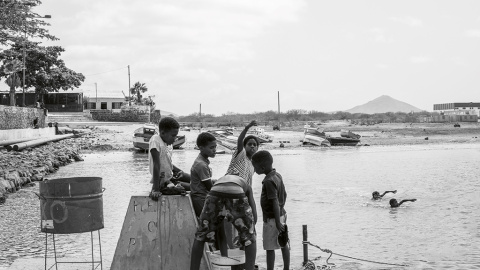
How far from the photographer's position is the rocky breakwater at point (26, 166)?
56.6ft

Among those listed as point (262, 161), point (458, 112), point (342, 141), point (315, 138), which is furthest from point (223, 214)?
point (458, 112)

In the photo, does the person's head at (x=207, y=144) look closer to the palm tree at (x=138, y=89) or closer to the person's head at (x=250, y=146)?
the person's head at (x=250, y=146)

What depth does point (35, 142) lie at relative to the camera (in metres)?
32.9

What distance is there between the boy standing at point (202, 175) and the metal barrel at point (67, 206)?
108 cm

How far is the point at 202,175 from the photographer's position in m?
6.76

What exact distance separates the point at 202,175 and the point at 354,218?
26.2 feet

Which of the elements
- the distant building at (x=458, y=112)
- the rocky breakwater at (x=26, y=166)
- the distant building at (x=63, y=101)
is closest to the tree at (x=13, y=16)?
the rocky breakwater at (x=26, y=166)

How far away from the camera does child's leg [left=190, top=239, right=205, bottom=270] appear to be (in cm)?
618

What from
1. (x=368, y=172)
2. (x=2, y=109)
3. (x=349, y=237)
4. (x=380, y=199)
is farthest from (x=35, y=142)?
(x=349, y=237)

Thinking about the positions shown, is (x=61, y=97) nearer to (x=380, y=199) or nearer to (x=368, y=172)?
(x=368, y=172)

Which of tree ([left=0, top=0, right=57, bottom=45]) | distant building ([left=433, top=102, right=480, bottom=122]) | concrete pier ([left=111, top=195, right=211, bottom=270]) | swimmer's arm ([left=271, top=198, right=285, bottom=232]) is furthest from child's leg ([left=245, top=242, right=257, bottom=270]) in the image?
distant building ([left=433, top=102, right=480, bottom=122])

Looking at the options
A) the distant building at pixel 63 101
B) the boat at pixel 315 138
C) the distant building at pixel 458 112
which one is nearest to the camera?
the boat at pixel 315 138

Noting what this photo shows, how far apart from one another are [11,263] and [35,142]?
26.0 m

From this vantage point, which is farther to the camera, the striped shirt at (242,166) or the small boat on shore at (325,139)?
the small boat on shore at (325,139)
